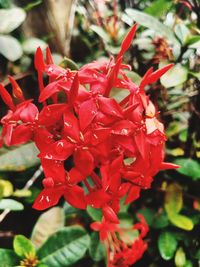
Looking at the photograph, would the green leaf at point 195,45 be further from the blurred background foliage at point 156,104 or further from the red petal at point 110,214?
the red petal at point 110,214

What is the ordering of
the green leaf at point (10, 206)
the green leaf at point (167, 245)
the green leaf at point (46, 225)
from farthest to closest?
the green leaf at point (167, 245) < the green leaf at point (46, 225) < the green leaf at point (10, 206)

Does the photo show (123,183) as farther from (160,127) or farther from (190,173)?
(190,173)

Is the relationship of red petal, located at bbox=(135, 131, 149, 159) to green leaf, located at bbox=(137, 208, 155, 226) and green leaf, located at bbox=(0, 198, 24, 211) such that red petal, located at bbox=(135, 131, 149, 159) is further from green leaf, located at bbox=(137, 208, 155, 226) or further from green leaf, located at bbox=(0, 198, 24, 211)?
green leaf, located at bbox=(137, 208, 155, 226)

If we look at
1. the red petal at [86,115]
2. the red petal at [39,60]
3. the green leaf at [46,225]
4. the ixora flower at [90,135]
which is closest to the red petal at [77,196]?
the ixora flower at [90,135]

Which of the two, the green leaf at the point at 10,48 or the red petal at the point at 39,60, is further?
the green leaf at the point at 10,48

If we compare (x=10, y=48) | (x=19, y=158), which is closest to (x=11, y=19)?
(x=10, y=48)

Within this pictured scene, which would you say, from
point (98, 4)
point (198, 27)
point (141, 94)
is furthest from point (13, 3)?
point (141, 94)
